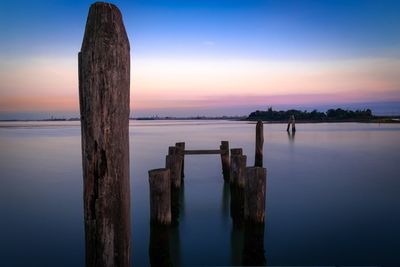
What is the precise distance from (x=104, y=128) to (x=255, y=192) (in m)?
2.95

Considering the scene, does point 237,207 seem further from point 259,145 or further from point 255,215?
point 259,145

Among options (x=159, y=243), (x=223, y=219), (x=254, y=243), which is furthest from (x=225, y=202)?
(x=159, y=243)

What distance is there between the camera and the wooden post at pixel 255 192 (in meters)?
4.60

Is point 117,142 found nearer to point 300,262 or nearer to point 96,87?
point 96,87

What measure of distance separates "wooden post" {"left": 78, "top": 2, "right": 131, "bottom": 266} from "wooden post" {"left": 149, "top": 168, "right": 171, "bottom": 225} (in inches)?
79.0

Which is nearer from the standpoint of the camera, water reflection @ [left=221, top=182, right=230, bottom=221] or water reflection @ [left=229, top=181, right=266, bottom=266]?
water reflection @ [left=229, top=181, right=266, bottom=266]

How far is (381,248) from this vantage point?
480cm

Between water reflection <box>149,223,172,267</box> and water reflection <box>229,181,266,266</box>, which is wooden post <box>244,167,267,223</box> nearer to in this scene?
water reflection <box>229,181,266,266</box>

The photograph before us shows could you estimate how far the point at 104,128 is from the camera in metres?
2.38

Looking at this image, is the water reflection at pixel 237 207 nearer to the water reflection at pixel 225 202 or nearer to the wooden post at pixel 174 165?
the water reflection at pixel 225 202

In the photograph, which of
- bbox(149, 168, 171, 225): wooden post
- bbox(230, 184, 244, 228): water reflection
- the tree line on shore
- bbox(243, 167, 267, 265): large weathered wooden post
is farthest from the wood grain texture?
the tree line on shore

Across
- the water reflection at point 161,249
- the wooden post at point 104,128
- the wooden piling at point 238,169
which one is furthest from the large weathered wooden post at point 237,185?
the wooden post at point 104,128

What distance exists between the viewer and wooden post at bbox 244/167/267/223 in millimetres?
4602

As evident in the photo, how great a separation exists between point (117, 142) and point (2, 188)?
9.02m
